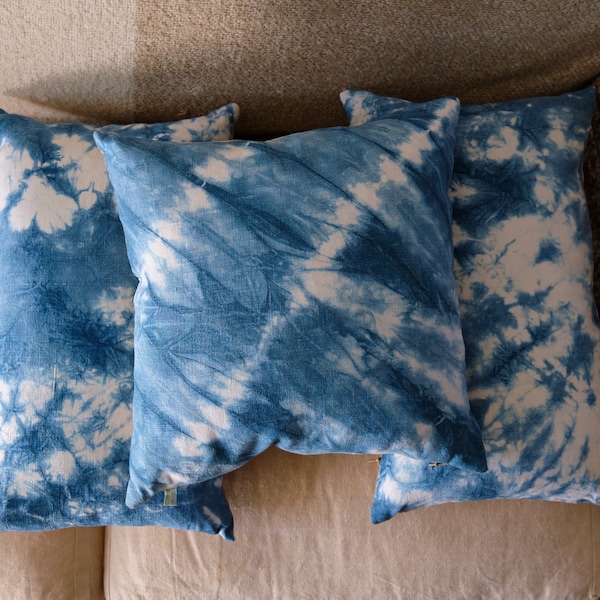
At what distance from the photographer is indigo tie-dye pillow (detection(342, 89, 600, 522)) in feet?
2.55

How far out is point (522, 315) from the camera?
0.80 meters

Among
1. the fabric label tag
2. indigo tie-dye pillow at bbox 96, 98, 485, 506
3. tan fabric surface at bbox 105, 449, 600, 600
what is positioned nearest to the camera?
indigo tie-dye pillow at bbox 96, 98, 485, 506

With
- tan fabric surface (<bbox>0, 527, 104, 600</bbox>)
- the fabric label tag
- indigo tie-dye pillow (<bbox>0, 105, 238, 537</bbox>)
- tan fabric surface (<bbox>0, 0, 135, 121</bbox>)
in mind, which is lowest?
tan fabric surface (<bbox>0, 527, 104, 600</bbox>)

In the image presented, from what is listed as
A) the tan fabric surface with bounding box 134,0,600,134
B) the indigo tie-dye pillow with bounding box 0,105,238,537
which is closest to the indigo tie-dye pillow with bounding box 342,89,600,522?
the tan fabric surface with bounding box 134,0,600,134

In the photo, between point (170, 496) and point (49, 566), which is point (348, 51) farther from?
point (49, 566)

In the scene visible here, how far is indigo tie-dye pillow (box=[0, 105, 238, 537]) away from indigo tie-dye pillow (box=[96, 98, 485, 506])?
13 centimetres

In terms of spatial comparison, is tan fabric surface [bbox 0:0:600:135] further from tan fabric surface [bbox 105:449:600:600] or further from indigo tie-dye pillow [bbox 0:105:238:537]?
tan fabric surface [bbox 105:449:600:600]

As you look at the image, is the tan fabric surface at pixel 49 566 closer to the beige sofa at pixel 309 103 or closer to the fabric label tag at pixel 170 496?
the beige sofa at pixel 309 103

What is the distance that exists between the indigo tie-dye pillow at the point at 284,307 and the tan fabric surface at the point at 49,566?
414 mm

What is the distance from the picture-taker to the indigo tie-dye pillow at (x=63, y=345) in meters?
0.77

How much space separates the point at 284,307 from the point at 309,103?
0.48 metres

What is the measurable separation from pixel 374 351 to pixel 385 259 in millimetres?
113

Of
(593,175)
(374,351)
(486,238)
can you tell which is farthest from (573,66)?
(374,351)

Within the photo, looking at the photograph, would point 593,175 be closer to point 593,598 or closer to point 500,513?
point 500,513
